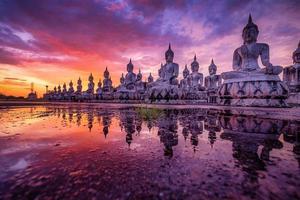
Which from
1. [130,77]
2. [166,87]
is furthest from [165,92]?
[130,77]

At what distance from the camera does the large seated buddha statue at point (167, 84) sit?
14.8 m

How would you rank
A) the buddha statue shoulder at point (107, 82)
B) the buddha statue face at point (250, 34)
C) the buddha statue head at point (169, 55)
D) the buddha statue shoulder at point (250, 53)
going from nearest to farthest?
the buddha statue shoulder at point (250, 53) → the buddha statue face at point (250, 34) → the buddha statue head at point (169, 55) → the buddha statue shoulder at point (107, 82)

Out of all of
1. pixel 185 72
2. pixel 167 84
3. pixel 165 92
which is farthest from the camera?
pixel 185 72

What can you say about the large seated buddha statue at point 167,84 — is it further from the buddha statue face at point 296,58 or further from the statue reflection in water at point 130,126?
the buddha statue face at point 296,58

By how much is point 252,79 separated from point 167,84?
24.8ft

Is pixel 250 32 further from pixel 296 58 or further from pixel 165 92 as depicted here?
pixel 296 58

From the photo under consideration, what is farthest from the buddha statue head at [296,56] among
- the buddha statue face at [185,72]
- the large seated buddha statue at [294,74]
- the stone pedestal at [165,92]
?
the buddha statue face at [185,72]

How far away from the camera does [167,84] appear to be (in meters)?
15.2

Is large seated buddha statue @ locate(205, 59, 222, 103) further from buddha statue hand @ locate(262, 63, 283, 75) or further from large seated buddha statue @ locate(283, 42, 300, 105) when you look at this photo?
buddha statue hand @ locate(262, 63, 283, 75)

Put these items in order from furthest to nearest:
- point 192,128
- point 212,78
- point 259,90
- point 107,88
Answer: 1. point 107,88
2. point 212,78
3. point 259,90
4. point 192,128

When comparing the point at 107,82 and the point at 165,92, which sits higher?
the point at 107,82

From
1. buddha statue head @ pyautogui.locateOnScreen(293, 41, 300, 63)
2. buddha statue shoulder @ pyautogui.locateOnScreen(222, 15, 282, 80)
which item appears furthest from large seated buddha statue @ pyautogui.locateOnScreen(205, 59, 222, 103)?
buddha statue shoulder @ pyautogui.locateOnScreen(222, 15, 282, 80)

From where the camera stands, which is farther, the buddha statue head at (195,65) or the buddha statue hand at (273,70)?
the buddha statue head at (195,65)

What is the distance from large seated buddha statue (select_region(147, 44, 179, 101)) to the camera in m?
14.8
